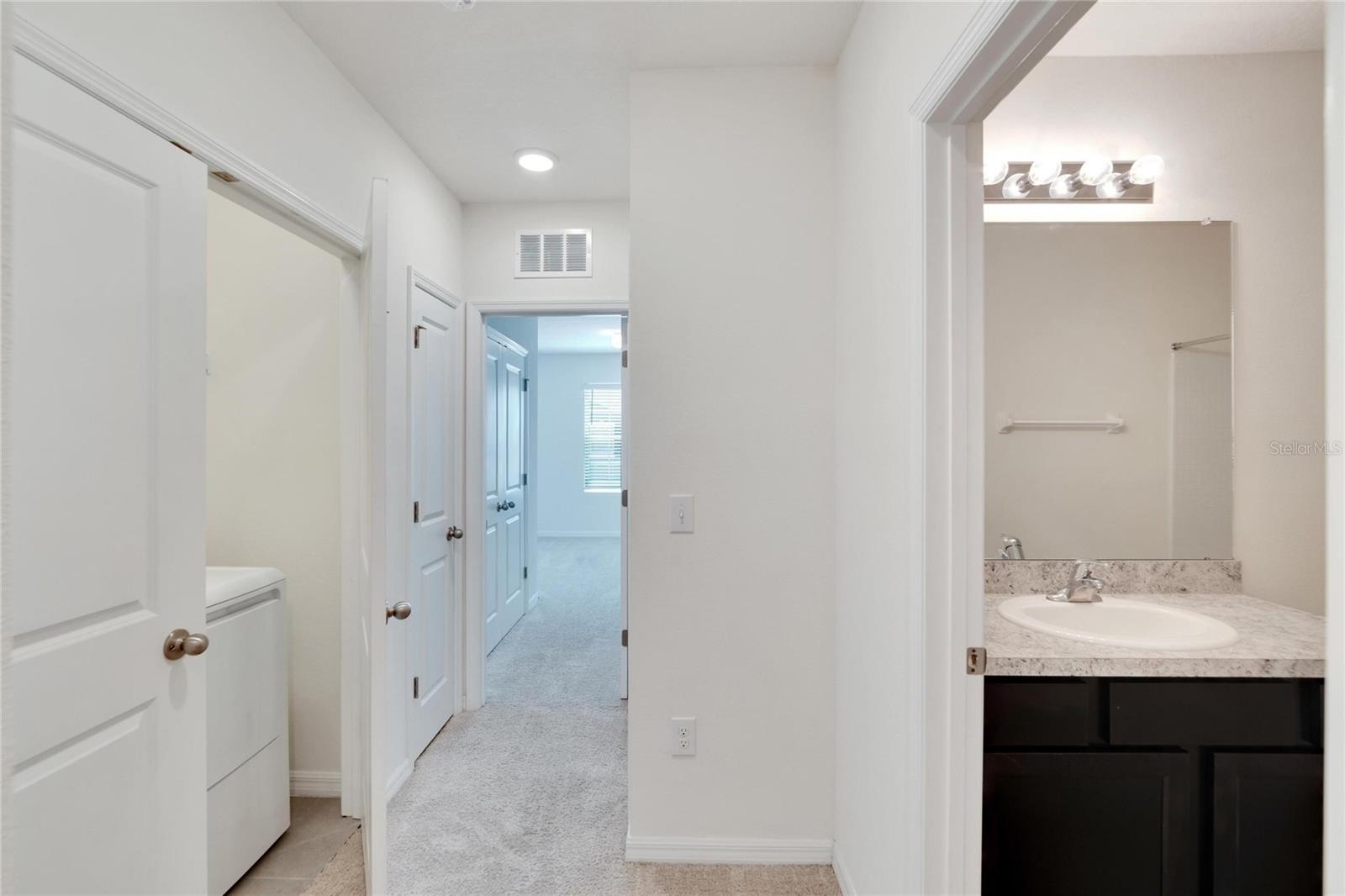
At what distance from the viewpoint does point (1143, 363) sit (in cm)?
179

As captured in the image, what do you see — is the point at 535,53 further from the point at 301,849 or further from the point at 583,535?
the point at 583,535

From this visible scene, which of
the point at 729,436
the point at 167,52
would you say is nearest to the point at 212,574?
the point at 167,52

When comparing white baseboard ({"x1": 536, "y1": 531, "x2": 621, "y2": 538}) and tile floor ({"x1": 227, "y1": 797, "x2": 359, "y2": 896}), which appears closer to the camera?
tile floor ({"x1": 227, "y1": 797, "x2": 359, "y2": 896})

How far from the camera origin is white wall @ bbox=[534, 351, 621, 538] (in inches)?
331

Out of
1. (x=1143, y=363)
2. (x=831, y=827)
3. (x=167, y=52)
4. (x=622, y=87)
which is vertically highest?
(x=622, y=87)

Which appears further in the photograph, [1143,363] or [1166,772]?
[1143,363]

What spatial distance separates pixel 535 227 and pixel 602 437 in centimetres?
560

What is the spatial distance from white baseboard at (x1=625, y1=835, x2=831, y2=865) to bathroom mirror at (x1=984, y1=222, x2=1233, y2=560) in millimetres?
1137

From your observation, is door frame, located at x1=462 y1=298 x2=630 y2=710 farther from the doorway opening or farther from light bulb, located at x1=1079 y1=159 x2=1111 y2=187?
light bulb, located at x1=1079 y1=159 x2=1111 y2=187

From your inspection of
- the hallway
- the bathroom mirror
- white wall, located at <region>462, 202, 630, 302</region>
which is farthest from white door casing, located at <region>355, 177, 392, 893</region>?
the bathroom mirror

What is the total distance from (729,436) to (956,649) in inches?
37.1

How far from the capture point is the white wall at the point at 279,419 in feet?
7.38

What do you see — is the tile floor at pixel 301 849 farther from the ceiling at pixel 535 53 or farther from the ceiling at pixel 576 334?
the ceiling at pixel 576 334

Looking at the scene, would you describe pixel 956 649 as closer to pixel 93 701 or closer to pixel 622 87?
pixel 93 701
